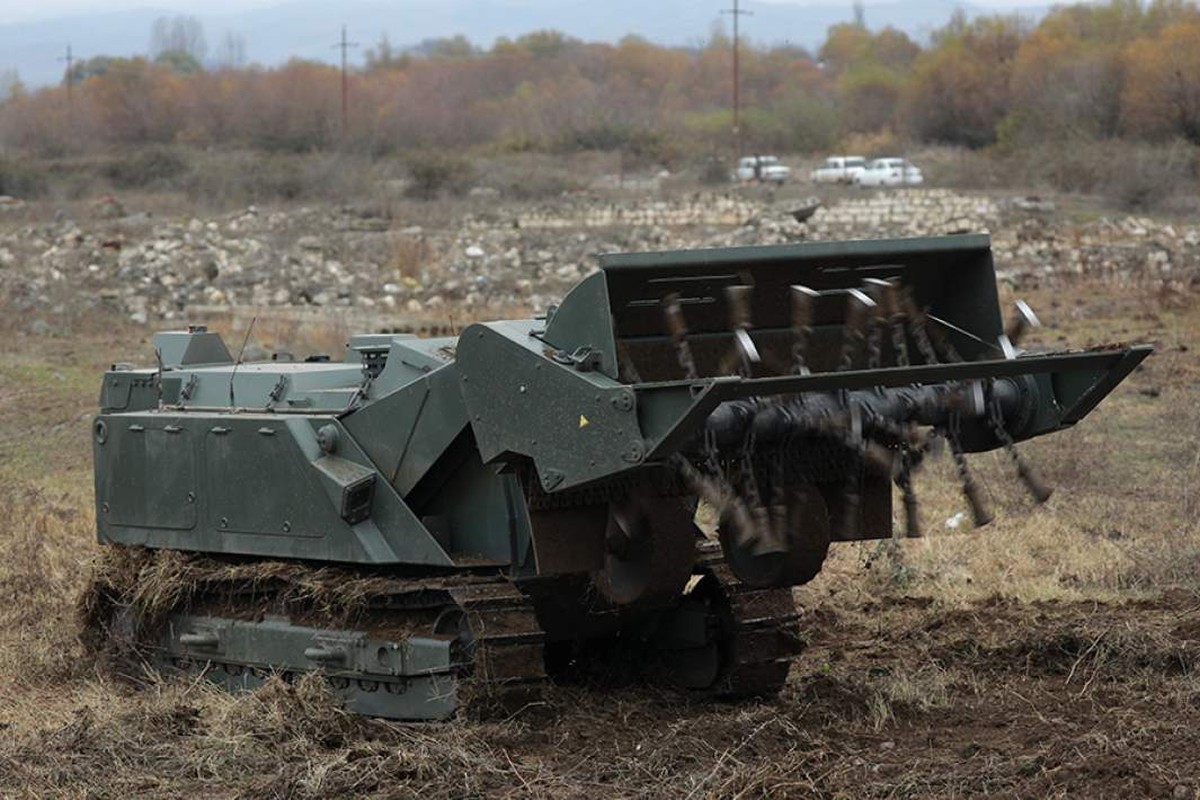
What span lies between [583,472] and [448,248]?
84.5ft

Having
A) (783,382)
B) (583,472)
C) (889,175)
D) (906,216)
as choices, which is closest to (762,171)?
(889,175)

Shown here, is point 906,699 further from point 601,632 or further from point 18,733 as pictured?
point 18,733

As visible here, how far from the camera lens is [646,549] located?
29.3 ft

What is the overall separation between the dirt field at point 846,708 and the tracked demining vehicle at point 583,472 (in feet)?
1.10

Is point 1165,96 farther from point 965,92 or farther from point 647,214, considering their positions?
point 647,214

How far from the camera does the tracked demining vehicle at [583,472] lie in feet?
27.0

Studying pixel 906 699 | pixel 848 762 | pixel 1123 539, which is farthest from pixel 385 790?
pixel 1123 539

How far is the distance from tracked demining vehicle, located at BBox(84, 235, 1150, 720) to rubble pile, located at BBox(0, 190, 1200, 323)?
680 inches

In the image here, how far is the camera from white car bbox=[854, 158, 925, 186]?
44.4 meters

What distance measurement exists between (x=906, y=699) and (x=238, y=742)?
121 inches

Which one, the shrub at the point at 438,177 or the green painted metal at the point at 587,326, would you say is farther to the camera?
the shrub at the point at 438,177

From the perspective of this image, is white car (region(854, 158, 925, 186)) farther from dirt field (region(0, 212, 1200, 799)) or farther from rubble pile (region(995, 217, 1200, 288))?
dirt field (region(0, 212, 1200, 799))

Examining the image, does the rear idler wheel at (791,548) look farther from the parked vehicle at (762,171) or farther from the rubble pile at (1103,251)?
the parked vehicle at (762,171)

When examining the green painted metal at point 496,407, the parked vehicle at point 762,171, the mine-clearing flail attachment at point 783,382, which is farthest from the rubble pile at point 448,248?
the mine-clearing flail attachment at point 783,382
